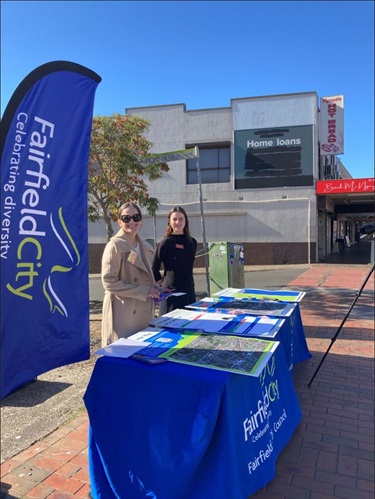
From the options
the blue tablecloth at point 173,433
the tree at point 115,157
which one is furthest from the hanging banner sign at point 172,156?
the blue tablecloth at point 173,433

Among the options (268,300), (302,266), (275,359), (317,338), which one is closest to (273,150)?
(302,266)

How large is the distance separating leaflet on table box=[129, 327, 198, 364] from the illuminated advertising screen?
16.7m

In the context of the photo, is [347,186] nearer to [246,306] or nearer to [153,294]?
[246,306]

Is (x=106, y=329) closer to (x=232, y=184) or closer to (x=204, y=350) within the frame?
(x=204, y=350)

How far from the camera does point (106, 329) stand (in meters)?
3.05

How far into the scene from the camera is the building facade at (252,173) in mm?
18172

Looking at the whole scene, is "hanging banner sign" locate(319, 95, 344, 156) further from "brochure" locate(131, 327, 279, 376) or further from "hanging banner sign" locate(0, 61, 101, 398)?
"hanging banner sign" locate(0, 61, 101, 398)

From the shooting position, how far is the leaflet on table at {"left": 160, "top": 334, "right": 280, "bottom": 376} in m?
2.13

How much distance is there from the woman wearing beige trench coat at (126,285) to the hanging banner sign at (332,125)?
17.0m

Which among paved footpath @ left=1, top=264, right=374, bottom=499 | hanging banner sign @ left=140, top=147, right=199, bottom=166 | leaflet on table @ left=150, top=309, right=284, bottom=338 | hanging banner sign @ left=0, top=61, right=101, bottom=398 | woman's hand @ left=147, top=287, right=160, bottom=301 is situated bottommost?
paved footpath @ left=1, top=264, right=374, bottom=499

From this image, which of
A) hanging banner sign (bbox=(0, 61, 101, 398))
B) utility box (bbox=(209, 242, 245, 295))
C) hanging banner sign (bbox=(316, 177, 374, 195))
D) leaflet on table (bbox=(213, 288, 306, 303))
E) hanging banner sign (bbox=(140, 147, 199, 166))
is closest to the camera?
hanging banner sign (bbox=(0, 61, 101, 398))

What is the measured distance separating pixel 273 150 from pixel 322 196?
3.29 metres

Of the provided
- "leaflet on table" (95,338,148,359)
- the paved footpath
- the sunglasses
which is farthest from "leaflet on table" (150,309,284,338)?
the paved footpath

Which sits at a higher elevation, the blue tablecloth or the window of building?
the window of building
